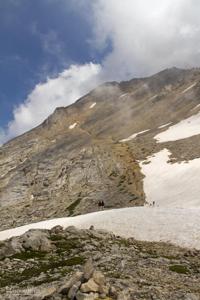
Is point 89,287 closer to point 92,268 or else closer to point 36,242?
point 92,268

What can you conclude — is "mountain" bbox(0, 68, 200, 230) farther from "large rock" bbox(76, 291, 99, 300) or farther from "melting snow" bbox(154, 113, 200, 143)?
"large rock" bbox(76, 291, 99, 300)

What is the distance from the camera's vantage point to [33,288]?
3534 centimetres

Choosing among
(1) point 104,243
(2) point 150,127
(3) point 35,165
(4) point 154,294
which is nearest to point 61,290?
(4) point 154,294

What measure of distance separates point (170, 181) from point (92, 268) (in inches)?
2808

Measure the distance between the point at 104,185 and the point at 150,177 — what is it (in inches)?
394

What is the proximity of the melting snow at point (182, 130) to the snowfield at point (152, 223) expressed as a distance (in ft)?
202

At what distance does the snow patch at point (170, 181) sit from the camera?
87.1 m

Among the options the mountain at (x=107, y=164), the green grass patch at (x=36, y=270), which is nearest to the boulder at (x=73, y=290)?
the green grass patch at (x=36, y=270)

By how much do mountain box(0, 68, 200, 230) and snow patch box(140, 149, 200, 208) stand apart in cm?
25

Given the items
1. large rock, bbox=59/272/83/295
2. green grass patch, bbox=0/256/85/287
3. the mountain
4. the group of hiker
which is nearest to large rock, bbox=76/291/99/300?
large rock, bbox=59/272/83/295

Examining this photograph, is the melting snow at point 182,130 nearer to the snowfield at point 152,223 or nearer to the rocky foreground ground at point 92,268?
the snowfield at point 152,223

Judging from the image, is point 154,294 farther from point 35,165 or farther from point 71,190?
point 35,165

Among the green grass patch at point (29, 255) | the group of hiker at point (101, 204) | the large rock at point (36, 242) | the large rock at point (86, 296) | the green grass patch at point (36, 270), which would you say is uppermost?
the group of hiker at point (101, 204)

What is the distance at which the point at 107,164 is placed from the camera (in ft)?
380
